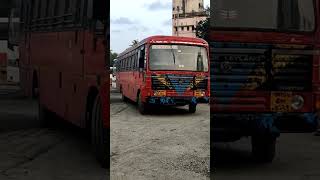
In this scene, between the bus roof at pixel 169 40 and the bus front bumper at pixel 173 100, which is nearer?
the bus front bumper at pixel 173 100

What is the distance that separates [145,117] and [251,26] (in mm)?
1248

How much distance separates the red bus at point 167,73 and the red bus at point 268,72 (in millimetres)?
519

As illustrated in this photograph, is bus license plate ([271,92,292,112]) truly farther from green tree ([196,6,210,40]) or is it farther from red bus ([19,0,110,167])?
red bus ([19,0,110,167])

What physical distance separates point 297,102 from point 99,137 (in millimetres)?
1668

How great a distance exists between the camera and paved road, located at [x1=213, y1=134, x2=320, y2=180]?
190 inches

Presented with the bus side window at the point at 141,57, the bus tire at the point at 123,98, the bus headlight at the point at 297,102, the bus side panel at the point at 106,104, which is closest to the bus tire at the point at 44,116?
the bus side panel at the point at 106,104

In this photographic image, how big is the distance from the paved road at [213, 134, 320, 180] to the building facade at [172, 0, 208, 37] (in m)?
1.10

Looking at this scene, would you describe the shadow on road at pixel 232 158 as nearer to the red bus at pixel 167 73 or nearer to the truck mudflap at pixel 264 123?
the truck mudflap at pixel 264 123

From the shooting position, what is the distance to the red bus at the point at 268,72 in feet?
14.7

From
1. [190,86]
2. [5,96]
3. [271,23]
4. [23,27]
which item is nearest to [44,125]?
[5,96]

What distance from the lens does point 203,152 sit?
4.03 metres

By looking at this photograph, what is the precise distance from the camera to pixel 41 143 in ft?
15.6

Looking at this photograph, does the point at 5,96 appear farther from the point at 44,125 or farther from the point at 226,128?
the point at 226,128

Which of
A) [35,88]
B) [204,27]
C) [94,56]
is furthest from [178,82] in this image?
[35,88]
